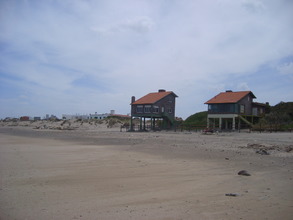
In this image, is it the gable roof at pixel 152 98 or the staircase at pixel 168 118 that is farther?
the staircase at pixel 168 118

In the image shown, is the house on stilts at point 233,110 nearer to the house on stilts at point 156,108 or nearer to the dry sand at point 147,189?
the house on stilts at point 156,108

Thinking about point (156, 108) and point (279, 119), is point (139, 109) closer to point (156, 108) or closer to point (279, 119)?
point (156, 108)

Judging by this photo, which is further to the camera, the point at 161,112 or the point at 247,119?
the point at 161,112

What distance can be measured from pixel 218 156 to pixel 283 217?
9.53m

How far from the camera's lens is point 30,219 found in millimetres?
6215

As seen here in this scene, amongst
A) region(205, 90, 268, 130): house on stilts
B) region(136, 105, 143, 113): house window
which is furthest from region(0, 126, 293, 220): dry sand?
region(136, 105, 143, 113): house window

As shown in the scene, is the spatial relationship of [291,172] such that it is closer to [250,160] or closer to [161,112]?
[250,160]

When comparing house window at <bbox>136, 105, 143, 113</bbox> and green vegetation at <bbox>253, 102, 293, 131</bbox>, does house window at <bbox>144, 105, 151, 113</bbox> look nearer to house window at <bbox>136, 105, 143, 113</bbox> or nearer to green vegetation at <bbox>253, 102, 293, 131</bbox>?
house window at <bbox>136, 105, 143, 113</bbox>

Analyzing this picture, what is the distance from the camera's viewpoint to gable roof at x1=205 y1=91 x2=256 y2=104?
4410 cm

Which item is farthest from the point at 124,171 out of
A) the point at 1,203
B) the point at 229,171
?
the point at 1,203

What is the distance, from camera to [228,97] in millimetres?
45750

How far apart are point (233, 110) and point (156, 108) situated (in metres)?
13.7

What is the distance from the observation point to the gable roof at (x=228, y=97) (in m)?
44.1

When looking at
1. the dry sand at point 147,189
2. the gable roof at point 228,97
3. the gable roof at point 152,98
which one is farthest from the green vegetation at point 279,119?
the dry sand at point 147,189
